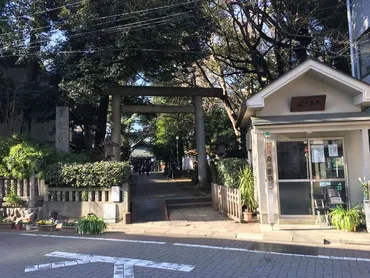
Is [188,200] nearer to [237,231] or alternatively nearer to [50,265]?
[237,231]

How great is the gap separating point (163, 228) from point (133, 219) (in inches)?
70.6

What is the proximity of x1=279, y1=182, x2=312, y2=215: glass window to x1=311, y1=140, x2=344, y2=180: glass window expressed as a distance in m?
0.52

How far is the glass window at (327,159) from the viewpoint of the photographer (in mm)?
11055

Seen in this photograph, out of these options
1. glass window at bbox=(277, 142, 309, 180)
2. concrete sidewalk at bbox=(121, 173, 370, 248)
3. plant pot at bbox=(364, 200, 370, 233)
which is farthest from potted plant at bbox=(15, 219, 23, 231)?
plant pot at bbox=(364, 200, 370, 233)

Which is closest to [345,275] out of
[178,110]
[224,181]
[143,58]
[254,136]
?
[254,136]

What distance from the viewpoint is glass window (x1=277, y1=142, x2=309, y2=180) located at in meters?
11.2

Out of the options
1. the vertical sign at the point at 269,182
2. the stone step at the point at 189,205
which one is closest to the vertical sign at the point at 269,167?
the vertical sign at the point at 269,182

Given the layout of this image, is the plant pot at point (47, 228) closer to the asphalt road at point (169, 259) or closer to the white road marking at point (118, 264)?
the asphalt road at point (169, 259)

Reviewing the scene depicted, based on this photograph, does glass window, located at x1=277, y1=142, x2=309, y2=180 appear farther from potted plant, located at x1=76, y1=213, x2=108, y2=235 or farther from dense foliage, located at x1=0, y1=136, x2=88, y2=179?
dense foliage, located at x1=0, y1=136, x2=88, y2=179

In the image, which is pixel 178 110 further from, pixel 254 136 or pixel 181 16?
pixel 254 136

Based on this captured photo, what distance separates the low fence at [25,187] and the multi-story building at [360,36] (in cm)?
1327

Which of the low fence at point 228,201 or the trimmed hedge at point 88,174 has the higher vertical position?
the trimmed hedge at point 88,174

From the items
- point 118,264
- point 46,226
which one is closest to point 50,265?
point 118,264

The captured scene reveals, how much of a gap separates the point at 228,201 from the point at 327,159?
11.8 feet
